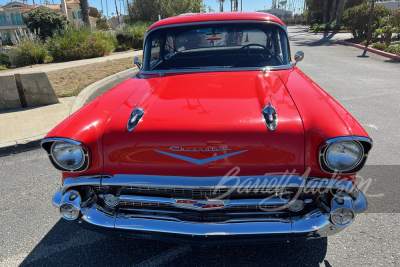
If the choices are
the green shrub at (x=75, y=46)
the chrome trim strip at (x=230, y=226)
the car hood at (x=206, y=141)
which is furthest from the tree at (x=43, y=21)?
the chrome trim strip at (x=230, y=226)

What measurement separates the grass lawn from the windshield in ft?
13.6

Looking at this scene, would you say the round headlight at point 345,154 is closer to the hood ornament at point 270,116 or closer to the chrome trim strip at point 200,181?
the chrome trim strip at point 200,181

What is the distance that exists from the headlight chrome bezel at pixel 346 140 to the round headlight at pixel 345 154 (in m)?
0.01

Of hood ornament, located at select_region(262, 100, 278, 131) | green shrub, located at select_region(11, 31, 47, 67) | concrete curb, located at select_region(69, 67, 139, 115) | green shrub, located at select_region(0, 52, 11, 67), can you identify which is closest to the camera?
hood ornament, located at select_region(262, 100, 278, 131)

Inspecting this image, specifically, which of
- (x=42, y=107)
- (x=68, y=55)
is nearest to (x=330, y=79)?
(x=42, y=107)

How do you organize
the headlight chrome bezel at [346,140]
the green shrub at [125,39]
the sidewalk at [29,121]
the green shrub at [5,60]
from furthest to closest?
the green shrub at [125,39], the green shrub at [5,60], the sidewalk at [29,121], the headlight chrome bezel at [346,140]

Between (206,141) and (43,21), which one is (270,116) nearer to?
(206,141)

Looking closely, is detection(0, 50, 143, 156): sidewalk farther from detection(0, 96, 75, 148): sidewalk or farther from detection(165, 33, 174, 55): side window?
detection(165, 33, 174, 55): side window

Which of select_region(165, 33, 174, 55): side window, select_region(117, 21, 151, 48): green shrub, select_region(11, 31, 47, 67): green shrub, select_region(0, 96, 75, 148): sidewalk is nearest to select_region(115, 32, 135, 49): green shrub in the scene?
select_region(117, 21, 151, 48): green shrub

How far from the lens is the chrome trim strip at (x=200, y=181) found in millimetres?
1879

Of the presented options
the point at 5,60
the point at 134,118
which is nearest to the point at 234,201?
the point at 134,118

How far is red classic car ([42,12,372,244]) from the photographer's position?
1900 millimetres

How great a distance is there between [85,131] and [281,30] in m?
2.31

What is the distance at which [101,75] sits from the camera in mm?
8695
